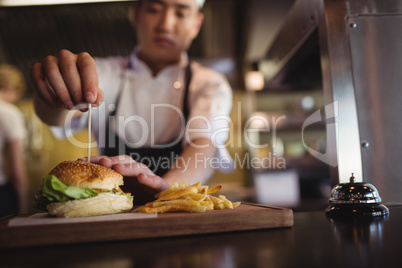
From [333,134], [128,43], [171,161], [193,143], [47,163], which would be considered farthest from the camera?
[47,163]

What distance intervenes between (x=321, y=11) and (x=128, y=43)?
278 centimetres

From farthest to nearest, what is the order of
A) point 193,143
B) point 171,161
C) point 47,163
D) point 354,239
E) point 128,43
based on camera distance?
1. point 47,163
2. point 128,43
3. point 171,161
4. point 193,143
5. point 354,239

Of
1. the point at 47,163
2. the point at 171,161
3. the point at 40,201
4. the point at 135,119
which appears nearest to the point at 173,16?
the point at 135,119

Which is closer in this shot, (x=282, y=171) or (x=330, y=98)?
(x=330, y=98)

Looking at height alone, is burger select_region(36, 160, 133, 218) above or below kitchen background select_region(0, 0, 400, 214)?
below

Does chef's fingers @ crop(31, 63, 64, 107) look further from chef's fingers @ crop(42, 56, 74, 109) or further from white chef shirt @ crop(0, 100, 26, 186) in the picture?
white chef shirt @ crop(0, 100, 26, 186)

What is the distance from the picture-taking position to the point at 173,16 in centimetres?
198

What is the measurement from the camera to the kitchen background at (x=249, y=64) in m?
2.25

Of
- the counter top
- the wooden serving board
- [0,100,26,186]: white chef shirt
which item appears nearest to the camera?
the counter top

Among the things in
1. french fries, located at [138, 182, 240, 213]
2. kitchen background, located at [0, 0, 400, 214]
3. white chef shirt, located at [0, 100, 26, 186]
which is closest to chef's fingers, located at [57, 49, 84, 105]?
french fries, located at [138, 182, 240, 213]

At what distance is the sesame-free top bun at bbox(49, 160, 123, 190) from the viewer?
99cm

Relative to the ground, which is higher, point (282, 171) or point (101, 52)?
point (101, 52)

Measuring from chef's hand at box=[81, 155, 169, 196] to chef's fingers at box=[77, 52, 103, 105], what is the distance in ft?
0.66

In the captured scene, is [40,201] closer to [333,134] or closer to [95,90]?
[95,90]
